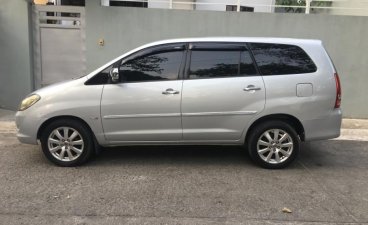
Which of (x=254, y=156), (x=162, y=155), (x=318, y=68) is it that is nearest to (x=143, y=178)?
(x=162, y=155)

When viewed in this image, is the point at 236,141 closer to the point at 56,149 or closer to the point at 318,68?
the point at 318,68

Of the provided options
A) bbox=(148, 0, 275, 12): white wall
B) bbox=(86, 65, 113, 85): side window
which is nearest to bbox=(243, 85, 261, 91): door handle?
bbox=(86, 65, 113, 85): side window

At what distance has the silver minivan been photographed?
19.2 ft

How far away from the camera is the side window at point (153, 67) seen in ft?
19.5

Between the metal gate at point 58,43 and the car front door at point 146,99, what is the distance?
4134 millimetres

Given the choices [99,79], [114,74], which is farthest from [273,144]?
[99,79]

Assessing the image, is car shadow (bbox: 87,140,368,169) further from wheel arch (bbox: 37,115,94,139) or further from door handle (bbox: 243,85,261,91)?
door handle (bbox: 243,85,261,91)

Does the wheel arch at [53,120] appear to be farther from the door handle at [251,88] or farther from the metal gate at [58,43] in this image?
the metal gate at [58,43]

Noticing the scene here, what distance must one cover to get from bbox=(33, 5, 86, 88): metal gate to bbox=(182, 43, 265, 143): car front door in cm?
446

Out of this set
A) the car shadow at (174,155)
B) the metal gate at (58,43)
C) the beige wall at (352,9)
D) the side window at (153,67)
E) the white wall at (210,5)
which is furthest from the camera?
the white wall at (210,5)

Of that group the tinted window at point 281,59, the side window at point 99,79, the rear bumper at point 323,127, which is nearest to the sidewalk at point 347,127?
the rear bumper at point 323,127

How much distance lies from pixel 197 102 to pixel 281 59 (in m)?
1.28

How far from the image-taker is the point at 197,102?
19.3 feet

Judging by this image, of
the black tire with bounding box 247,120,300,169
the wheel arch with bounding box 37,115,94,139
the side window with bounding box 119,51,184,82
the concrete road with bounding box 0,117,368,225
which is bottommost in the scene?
the concrete road with bounding box 0,117,368,225
